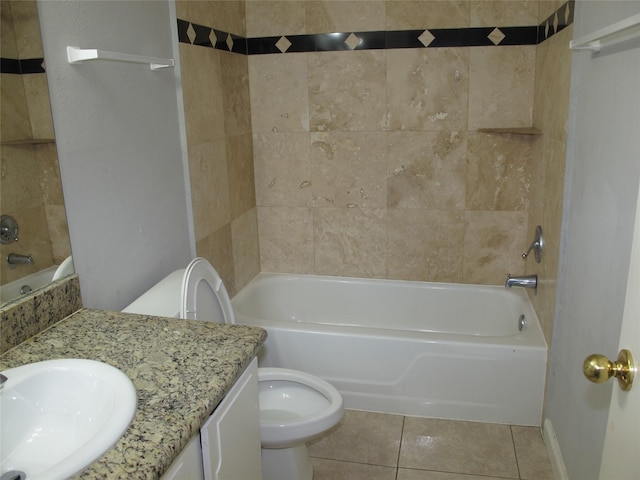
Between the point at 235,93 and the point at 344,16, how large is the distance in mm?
710

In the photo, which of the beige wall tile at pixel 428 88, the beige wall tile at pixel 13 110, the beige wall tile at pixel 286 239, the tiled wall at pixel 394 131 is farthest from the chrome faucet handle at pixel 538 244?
the beige wall tile at pixel 13 110

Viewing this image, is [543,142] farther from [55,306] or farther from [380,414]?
[55,306]

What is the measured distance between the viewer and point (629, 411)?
895 mm

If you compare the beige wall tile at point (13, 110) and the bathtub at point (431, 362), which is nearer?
the beige wall tile at point (13, 110)

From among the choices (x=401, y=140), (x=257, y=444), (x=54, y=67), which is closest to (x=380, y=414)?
(x=257, y=444)

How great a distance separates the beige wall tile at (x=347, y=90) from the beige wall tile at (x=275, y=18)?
0.19 metres

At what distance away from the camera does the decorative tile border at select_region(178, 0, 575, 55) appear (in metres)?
2.68

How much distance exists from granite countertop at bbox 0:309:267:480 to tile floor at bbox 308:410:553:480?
3.51 ft

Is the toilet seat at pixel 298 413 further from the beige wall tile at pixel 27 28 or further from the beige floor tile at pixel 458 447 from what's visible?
the beige wall tile at pixel 27 28

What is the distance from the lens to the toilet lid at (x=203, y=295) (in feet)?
5.94

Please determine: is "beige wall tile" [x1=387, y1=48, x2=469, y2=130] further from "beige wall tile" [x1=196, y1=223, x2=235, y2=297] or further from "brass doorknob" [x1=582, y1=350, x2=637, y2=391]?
"brass doorknob" [x1=582, y1=350, x2=637, y2=391]

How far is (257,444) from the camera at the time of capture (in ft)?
5.10

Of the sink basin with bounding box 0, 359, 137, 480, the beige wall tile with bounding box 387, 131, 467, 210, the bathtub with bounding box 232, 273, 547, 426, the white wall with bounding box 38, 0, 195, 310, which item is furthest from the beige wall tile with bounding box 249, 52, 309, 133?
the sink basin with bounding box 0, 359, 137, 480

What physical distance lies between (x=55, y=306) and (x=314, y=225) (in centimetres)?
186
